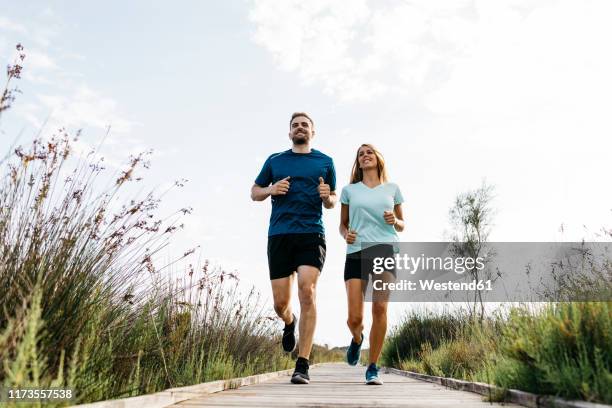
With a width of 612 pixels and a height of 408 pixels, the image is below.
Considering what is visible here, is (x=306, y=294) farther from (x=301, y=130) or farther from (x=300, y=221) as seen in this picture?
(x=301, y=130)

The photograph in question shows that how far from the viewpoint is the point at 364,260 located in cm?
562

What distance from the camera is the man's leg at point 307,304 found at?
17.6ft

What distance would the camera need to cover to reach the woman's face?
6008 mm

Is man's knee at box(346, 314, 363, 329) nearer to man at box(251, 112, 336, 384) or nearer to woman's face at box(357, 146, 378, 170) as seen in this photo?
man at box(251, 112, 336, 384)

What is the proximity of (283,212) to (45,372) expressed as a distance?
2.96 meters

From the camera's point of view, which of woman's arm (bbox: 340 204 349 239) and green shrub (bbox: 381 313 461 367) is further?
green shrub (bbox: 381 313 461 367)

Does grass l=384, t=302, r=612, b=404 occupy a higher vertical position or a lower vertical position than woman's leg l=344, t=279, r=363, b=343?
lower

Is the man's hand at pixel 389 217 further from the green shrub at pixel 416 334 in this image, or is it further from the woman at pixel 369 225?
the green shrub at pixel 416 334

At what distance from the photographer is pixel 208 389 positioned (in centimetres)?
459

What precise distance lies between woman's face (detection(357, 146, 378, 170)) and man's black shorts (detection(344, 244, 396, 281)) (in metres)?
0.88

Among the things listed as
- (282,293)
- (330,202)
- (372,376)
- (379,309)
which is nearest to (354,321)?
(379,309)

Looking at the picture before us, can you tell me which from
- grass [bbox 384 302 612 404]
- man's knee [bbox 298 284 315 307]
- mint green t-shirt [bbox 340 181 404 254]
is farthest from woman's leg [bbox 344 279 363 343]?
grass [bbox 384 302 612 404]

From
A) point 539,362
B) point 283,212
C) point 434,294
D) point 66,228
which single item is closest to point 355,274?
point 283,212

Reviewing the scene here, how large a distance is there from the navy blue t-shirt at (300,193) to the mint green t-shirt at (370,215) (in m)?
0.30
